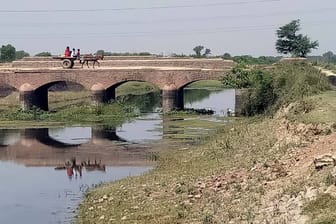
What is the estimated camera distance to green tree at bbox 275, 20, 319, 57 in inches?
1917

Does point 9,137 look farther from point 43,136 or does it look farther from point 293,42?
point 293,42

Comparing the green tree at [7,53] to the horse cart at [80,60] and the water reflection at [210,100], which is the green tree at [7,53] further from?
the horse cart at [80,60]

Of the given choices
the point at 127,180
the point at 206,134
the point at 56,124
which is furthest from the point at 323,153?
the point at 56,124

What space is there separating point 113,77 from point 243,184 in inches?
1165

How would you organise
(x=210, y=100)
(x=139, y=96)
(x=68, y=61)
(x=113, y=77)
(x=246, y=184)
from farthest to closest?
(x=139, y=96)
(x=210, y=100)
(x=68, y=61)
(x=113, y=77)
(x=246, y=184)

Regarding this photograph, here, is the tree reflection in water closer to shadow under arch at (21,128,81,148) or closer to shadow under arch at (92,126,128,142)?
shadow under arch at (21,128,81,148)

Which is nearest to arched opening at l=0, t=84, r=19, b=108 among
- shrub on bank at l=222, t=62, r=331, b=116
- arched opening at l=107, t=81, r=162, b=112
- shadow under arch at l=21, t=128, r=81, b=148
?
arched opening at l=107, t=81, r=162, b=112

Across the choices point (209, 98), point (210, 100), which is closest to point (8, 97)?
point (210, 100)

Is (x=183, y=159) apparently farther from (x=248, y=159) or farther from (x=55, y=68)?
(x=55, y=68)

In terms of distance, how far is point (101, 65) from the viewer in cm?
5041

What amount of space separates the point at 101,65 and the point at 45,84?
16.3 ft

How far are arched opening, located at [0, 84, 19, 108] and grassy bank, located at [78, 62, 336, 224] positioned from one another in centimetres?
2816

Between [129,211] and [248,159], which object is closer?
[129,211]

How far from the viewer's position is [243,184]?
17.7m
